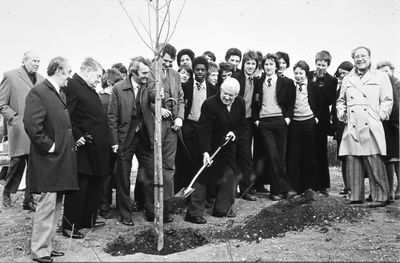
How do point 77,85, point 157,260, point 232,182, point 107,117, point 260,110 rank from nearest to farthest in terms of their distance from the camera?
1. point 157,260
2. point 77,85
3. point 107,117
4. point 232,182
5. point 260,110

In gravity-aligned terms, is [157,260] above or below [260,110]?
below

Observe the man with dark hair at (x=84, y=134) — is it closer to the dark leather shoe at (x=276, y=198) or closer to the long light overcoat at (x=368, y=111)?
the dark leather shoe at (x=276, y=198)

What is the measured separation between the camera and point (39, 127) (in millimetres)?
4539

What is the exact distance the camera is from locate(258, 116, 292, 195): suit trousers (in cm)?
718

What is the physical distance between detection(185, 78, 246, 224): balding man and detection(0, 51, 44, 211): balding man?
2508 millimetres

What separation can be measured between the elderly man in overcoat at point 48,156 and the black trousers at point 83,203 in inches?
19.8

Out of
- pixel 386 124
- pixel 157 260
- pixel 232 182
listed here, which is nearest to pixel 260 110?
pixel 232 182

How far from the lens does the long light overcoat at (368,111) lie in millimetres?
6281

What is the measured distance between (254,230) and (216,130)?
62.6 inches

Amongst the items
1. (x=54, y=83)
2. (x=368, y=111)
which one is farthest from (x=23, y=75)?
(x=368, y=111)

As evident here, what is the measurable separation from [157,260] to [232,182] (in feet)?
7.46

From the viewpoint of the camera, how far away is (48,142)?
179 inches

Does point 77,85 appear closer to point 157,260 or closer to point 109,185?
point 109,185

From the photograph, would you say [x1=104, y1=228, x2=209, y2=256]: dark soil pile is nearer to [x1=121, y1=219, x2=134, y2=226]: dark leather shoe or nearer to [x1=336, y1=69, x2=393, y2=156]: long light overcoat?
[x1=121, y1=219, x2=134, y2=226]: dark leather shoe
